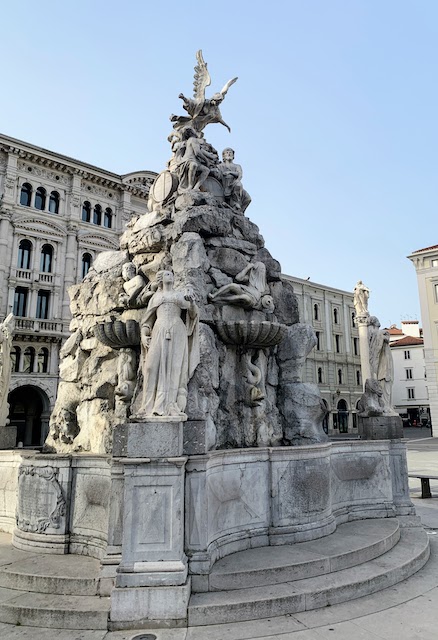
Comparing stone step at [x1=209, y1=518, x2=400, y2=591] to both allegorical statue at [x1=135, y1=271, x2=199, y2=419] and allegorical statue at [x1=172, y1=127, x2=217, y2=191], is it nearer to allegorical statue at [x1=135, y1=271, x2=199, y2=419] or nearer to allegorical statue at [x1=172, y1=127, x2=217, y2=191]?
Answer: allegorical statue at [x1=135, y1=271, x2=199, y2=419]

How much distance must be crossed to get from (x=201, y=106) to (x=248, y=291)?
16.9 ft

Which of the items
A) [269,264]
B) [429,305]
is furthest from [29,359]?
[429,305]

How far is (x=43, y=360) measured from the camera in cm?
3256

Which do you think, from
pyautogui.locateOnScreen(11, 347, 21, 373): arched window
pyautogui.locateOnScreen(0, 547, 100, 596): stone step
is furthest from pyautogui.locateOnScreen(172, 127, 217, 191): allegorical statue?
pyautogui.locateOnScreen(11, 347, 21, 373): arched window

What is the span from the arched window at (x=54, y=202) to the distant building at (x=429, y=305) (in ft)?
103

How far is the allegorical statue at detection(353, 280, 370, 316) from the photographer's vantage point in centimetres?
1187

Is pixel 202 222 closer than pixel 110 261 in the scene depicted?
Yes

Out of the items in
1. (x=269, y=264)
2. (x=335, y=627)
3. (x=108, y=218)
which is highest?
(x=108, y=218)

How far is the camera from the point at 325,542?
6488 mm

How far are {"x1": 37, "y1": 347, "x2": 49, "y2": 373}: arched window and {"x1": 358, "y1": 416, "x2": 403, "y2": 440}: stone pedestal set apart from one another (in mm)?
27332

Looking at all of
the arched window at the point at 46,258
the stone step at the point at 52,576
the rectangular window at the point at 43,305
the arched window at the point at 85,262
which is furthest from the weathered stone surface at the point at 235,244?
the arched window at the point at 85,262

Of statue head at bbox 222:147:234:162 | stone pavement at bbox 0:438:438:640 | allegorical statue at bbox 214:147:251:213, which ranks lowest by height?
stone pavement at bbox 0:438:438:640

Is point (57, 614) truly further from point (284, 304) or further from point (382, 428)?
point (382, 428)

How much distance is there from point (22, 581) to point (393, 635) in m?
3.91
